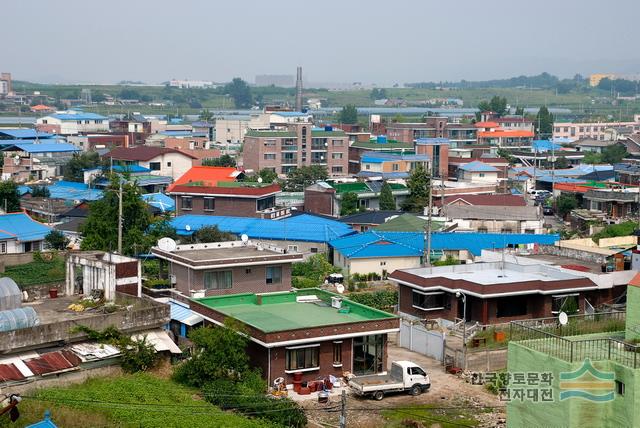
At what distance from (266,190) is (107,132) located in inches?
1103

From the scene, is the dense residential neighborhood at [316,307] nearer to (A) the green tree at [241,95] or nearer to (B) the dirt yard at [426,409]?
(B) the dirt yard at [426,409]

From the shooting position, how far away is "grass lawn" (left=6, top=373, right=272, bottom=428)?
9.93m

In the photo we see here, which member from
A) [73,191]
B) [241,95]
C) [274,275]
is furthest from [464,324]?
[241,95]

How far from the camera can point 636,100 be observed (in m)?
115

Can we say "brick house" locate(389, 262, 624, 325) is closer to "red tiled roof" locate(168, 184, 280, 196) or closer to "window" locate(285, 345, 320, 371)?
"window" locate(285, 345, 320, 371)

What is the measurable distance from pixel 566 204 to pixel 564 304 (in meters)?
15.0

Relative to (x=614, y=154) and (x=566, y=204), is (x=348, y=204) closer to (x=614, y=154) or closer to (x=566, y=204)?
(x=566, y=204)

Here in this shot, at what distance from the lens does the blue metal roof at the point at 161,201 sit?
27.2 m

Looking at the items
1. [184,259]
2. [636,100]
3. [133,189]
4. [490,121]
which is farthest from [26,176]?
[636,100]

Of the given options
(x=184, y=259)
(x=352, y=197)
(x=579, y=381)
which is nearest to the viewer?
(x=579, y=381)

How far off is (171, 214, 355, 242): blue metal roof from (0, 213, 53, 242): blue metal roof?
3376 millimetres

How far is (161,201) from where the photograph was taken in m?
28.0

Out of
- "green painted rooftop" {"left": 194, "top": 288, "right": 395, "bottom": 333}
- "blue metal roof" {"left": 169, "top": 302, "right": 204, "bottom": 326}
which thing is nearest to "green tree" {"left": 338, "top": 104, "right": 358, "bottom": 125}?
"green painted rooftop" {"left": 194, "top": 288, "right": 395, "bottom": 333}

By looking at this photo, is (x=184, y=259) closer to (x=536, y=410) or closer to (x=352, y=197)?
(x=536, y=410)
